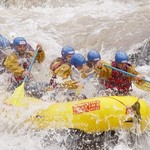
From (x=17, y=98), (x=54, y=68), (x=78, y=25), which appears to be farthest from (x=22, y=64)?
(x=78, y=25)

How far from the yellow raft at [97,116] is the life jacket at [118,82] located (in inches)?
23.9

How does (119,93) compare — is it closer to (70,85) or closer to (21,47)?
(70,85)

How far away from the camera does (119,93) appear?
608cm

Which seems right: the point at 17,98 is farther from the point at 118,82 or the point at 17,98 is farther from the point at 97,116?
the point at 118,82

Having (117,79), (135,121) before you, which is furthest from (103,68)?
(135,121)

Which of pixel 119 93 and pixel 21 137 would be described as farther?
pixel 119 93

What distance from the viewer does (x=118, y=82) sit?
6035mm

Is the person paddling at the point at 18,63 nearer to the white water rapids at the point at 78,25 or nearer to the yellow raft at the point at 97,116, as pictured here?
the white water rapids at the point at 78,25

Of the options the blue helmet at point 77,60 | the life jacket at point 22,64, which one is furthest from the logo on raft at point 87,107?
the life jacket at point 22,64

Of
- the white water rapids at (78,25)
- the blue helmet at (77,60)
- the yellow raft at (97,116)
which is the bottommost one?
the white water rapids at (78,25)

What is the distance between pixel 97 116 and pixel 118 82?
0.92 m

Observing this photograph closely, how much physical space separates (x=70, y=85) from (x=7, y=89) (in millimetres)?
1183

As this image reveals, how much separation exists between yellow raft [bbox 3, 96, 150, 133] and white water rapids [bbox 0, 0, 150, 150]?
50.9 inches

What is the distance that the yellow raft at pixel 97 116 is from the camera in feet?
17.4
